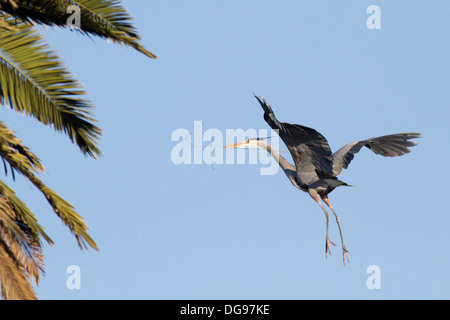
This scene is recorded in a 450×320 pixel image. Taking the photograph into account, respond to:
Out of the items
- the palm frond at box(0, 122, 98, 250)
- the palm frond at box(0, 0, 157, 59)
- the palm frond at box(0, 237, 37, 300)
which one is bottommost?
the palm frond at box(0, 237, 37, 300)

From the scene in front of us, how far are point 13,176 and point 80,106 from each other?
1.09 meters

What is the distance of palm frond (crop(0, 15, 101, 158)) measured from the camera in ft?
28.6

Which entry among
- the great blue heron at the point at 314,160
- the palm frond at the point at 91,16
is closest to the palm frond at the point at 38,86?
the palm frond at the point at 91,16

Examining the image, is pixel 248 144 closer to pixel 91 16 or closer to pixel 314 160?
pixel 314 160

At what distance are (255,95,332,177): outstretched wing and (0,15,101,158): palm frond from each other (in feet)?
8.00

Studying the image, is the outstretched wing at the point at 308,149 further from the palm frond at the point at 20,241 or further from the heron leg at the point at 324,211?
the palm frond at the point at 20,241

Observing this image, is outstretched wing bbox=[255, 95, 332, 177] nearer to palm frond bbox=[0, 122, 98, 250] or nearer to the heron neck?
the heron neck

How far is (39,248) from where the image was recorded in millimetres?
9086

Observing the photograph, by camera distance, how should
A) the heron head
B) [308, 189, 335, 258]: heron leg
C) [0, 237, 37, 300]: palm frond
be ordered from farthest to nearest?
the heron head, [308, 189, 335, 258]: heron leg, [0, 237, 37, 300]: palm frond

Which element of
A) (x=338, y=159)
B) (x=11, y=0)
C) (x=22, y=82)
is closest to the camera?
(x=11, y=0)

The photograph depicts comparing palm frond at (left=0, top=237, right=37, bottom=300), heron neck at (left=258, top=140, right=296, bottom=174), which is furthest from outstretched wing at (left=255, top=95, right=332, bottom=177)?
palm frond at (left=0, top=237, right=37, bottom=300)

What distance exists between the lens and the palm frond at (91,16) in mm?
9055
